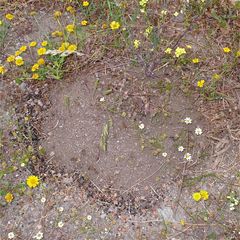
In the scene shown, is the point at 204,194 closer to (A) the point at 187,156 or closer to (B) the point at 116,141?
(A) the point at 187,156

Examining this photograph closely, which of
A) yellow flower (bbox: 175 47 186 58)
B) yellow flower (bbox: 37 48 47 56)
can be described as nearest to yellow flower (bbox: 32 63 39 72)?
yellow flower (bbox: 37 48 47 56)

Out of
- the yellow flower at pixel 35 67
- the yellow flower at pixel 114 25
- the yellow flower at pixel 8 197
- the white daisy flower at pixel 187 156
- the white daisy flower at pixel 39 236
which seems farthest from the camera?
the yellow flower at pixel 114 25

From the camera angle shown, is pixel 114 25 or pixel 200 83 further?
pixel 114 25

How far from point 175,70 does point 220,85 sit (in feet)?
1.23

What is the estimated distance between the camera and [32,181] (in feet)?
9.11

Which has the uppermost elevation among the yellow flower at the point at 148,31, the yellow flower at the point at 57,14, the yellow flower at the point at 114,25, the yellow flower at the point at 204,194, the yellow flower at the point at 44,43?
the yellow flower at the point at 57,14

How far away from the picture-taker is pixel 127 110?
3.04 meters

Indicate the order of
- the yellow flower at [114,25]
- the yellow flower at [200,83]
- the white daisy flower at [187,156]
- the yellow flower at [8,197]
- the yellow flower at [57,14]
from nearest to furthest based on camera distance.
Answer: the yellow flower at [8,197]
the white daisy flower at [187,156]
the yellow flower at [200,83]
the yellow flower at [114,25]
the yellow flower at [57,14]

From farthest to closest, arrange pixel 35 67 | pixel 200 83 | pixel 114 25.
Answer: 1. pixel 114 25
2. pixel 35 67
3. pixel 200 83

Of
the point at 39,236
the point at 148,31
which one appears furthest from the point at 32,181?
the point at 148,31

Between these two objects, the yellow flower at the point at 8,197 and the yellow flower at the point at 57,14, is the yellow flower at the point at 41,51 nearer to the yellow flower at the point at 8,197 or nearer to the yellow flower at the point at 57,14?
the yellow flower at the point at 57,14

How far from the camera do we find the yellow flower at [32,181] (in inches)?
109

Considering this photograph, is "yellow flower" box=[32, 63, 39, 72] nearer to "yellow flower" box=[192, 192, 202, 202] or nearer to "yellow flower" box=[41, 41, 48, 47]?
"yellow flower" box=[41, 41, 48, 47]

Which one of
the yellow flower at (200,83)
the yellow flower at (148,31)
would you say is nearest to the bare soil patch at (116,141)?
the yellow flower at (200,83)
